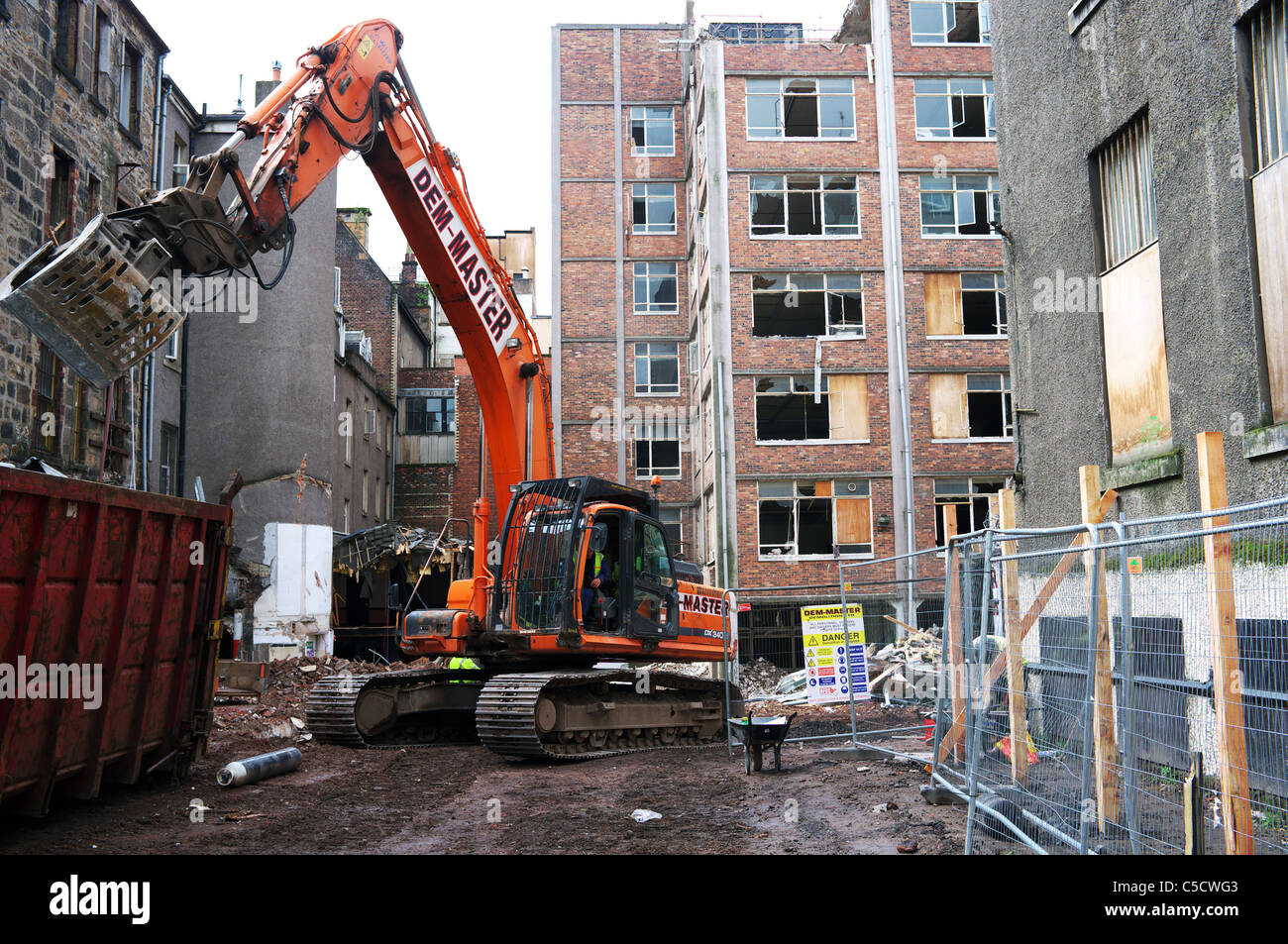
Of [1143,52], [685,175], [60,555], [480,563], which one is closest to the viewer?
[60,555]

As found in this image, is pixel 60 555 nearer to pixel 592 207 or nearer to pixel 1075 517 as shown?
pixel 1075 517

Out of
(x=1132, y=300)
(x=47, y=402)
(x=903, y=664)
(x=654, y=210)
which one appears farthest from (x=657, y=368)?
(x=1132, y=300)

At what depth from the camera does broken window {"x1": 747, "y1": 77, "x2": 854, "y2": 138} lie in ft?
109

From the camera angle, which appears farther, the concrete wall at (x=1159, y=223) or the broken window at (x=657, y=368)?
the broken window at (x=657, y=368)

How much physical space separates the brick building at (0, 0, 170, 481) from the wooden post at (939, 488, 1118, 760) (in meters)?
10.4

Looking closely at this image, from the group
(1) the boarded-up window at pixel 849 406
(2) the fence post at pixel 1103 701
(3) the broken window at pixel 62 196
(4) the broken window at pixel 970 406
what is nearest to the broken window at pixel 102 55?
(3) the broken window at pixel 62 196

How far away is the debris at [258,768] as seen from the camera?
34.2 ft

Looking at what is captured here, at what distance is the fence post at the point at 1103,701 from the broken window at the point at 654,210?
118 feet

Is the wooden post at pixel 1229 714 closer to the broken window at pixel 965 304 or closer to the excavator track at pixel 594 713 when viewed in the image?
the excavator track at pixel 594 713

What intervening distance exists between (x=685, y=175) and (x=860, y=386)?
12.9m

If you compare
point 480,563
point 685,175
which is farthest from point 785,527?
point 480,563

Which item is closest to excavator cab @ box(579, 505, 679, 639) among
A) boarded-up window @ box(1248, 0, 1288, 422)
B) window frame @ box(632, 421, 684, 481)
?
boarded-up window @ box(1248, 0, 1288, 422)

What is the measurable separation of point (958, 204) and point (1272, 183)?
2580cm
